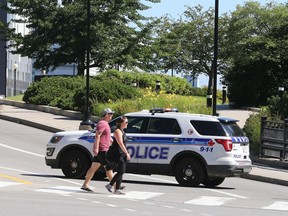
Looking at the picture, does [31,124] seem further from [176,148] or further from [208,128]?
[208,128]

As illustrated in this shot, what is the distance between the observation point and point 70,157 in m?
21.6

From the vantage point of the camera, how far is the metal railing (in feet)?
92.2

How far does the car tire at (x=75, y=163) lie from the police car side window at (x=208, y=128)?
287 centimetres

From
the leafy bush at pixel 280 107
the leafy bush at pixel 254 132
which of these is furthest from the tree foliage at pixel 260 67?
the leafy bush at pixel 254 132

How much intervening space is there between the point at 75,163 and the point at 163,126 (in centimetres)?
240

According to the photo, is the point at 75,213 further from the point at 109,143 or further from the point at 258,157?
the point at 258,157

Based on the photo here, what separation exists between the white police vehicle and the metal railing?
693cm

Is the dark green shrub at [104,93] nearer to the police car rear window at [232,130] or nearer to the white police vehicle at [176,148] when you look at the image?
the white police vehicle at [176,148]

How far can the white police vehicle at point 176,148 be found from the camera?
20.9 metres

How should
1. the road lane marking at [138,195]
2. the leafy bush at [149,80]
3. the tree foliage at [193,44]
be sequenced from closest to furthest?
1. the road lane marking at [138,195]
2. the leafy bush at [149,80]
3. the tree foliage at [193,44]

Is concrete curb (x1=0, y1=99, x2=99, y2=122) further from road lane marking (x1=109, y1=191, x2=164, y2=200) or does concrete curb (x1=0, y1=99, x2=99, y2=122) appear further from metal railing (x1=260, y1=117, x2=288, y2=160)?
road lane marking (x1=109, y1=191, x2=164, y2=200)

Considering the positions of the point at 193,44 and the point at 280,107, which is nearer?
the point at 280,107

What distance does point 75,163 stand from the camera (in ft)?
70.7

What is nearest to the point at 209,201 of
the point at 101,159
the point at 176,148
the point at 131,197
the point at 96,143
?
the point at 131,197
